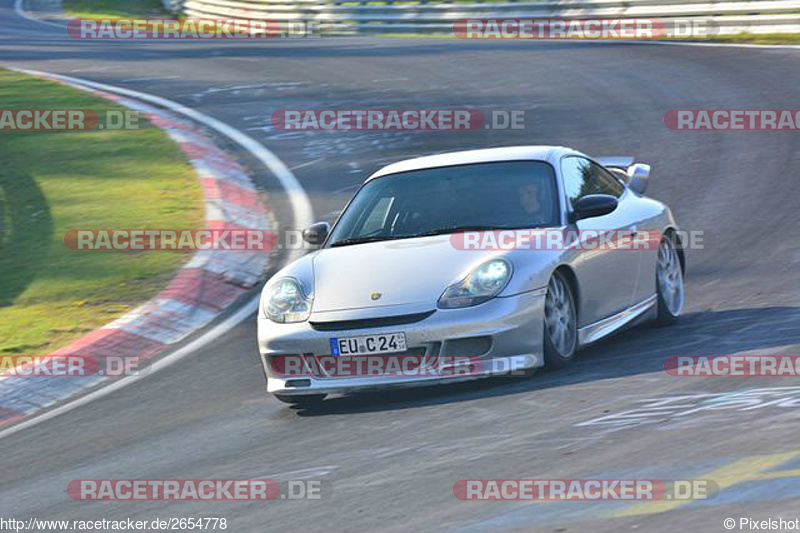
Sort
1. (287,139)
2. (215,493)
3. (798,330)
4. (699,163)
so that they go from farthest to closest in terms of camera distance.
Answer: (287,139) → (699,163) → (798,330) → (215,493)

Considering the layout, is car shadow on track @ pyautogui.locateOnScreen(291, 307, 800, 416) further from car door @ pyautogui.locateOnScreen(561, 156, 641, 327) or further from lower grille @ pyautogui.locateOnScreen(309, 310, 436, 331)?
lower grille @ pyautogui.locateOnScreen(309, 310, 436, 331)

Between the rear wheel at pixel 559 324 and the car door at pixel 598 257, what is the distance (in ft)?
0.41

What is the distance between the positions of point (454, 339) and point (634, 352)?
5.01 ft

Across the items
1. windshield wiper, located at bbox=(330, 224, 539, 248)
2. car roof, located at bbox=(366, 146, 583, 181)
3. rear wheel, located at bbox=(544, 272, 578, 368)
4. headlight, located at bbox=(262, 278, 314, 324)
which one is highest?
car roof, located at bbox=(366, 146, 583, 181)

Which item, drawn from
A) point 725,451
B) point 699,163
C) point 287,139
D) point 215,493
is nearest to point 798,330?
point 725,451

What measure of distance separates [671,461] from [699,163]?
961 cm

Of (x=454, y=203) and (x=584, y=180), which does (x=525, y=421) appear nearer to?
(x=454, y=203)

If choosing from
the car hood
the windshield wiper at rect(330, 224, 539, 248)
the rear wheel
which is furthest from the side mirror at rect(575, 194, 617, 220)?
the car hood

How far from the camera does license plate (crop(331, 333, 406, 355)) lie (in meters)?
7.93

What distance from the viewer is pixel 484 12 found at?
28.9 metres

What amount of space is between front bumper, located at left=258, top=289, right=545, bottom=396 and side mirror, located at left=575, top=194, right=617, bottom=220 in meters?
0.91

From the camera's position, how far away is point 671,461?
241 inches

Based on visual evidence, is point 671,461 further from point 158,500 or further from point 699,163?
point 699,163

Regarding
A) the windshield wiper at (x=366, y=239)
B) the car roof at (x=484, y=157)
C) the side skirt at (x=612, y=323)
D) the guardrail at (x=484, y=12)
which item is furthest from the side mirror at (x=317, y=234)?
the guardrail at (x=484, y=12)
